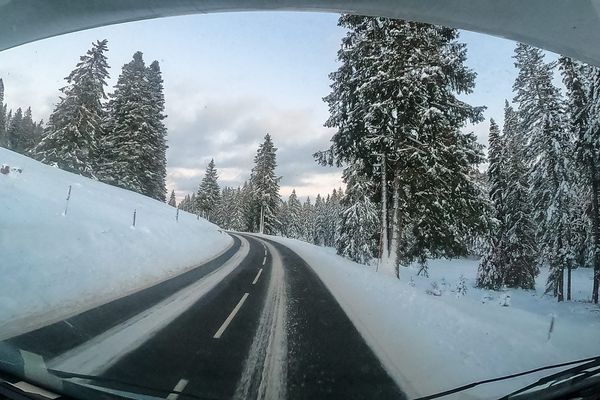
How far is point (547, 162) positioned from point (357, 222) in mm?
17321

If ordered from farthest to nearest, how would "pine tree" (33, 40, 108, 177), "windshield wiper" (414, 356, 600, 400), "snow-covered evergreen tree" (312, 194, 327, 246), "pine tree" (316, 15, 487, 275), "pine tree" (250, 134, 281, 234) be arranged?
1. "snow-covered evergreen tree" (312, 194, 327, 246)
2. "pine tree" (250, 134, 281, 234)
3. "pine tree" (316, 15, 487, 275)
4. "pine tree" (33, 40, 108, 177)
5. "windshield wiper" (414, 356, 600, 400)

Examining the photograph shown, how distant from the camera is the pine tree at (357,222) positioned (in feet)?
63.5

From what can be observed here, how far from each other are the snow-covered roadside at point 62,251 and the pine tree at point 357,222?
992 cm

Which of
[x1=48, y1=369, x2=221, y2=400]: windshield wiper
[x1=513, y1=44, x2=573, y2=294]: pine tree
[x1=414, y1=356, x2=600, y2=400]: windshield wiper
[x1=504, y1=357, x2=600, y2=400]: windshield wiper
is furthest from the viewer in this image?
[x1=513, y1=44, x2=573, y2=294]: pine tree

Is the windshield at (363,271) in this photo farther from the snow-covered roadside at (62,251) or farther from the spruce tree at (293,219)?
the spruce tree at (293,219)

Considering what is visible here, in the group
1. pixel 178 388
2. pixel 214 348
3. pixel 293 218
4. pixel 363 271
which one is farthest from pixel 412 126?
pixel 293 218

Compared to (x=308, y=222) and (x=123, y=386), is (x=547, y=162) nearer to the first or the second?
(x=123, y=386)

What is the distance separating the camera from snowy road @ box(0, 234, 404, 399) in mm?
2416

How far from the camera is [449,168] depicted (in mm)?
11656

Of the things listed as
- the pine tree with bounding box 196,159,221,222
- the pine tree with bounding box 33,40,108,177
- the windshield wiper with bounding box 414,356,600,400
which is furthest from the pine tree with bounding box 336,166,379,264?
the pine tree with bounding box 196,159,221,222

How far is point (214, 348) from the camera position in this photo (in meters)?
3.58

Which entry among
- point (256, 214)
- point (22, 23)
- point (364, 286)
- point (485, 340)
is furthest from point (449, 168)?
point (256, 214)

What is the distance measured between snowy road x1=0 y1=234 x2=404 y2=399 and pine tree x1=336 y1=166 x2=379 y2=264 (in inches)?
489

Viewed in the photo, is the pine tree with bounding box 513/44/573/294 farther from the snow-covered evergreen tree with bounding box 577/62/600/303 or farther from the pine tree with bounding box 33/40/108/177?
the pine tree with bounding box 33/40/108/177
